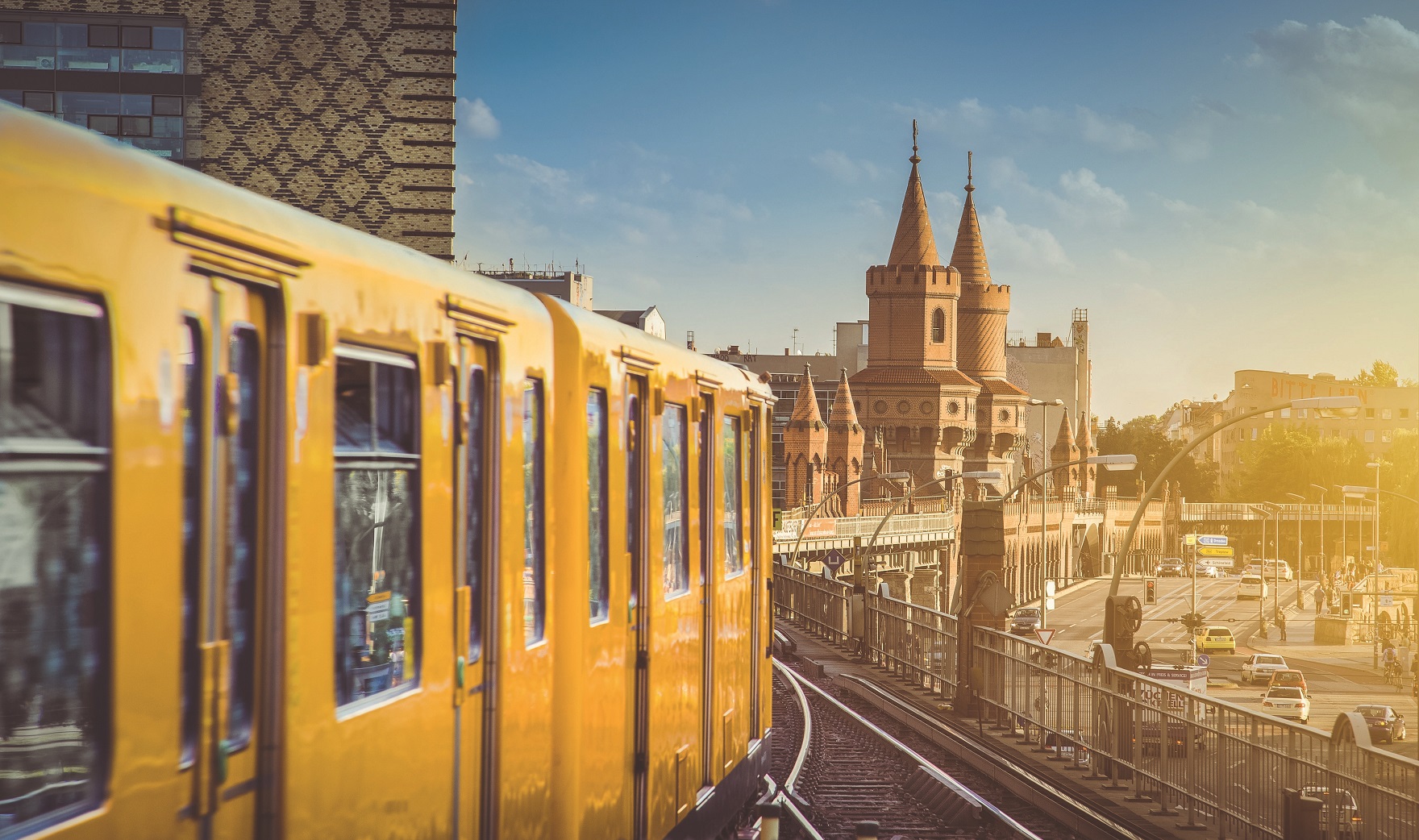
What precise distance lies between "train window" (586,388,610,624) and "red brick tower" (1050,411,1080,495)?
446ft

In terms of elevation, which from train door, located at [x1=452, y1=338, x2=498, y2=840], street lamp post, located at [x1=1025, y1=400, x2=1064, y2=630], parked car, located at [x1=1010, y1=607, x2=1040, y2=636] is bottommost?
parked car, located at [x1=1010, y1=607, x2=1040, y2=636]

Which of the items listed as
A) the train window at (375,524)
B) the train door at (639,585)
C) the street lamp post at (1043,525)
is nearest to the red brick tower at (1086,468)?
the street lamp post at (1043,525)

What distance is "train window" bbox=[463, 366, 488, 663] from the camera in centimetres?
547

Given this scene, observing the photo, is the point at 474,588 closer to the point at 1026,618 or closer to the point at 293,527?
the point at 293,527

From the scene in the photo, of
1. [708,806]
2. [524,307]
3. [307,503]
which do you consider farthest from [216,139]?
[307,503]

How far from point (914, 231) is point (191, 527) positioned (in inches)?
4898

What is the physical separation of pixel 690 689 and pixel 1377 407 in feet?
553

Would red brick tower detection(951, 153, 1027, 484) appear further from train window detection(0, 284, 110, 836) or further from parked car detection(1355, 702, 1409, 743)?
train window detection(0, 284, 110, 836)

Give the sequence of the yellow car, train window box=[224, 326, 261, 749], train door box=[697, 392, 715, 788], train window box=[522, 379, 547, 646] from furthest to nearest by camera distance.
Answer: the yellow car, train door box=[697, 392, 715, 788], train window box=[522, 379, 547, 646], train window box=[224, 326, 261, 749]

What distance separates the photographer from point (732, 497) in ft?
33.0

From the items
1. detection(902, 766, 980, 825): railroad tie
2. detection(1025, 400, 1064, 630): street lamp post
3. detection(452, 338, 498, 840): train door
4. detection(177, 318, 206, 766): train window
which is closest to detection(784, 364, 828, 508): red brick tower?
detection(1025, 400, 1064, 630): street lamp post

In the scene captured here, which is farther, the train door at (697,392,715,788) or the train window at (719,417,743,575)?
the train window at (719,417,743,575)

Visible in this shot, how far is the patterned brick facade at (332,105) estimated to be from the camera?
2605 centimetres

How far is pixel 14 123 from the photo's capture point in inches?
127
